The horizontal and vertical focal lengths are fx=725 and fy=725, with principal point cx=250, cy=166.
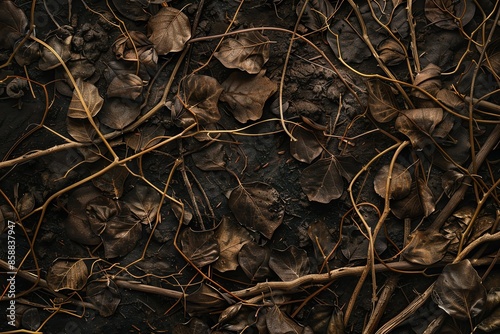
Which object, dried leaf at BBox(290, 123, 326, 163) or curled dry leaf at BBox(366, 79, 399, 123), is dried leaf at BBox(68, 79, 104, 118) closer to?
Answer: dried leaf at BBox(290, 123, 326, 163)

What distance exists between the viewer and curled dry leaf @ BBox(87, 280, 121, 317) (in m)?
1.36

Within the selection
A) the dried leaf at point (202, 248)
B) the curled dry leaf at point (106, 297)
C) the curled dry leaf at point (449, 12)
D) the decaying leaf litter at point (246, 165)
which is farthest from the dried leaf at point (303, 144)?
the curled dry leaf at point (106, 297)

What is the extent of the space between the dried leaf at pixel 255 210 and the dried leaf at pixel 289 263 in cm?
4

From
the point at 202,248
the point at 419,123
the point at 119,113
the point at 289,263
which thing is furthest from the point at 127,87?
the point at 419,123

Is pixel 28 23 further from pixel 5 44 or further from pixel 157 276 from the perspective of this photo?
pixel 157 276

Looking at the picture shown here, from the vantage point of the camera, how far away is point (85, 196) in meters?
1.38

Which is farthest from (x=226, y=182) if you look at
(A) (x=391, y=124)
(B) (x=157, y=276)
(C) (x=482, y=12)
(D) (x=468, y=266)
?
(C) (x=482, y=12)

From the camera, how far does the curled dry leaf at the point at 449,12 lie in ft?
4.59

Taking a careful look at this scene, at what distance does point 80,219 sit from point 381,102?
61 centimetres

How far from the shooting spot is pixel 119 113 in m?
1.38

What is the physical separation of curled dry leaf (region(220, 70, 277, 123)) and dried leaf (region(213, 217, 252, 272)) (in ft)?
0.67

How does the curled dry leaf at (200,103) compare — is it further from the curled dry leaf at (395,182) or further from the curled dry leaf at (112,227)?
the curled dry leaf at (395,182)

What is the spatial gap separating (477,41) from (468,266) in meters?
0.43

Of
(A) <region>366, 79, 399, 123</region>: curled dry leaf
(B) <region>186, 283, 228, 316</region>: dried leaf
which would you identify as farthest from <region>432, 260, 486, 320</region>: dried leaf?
(B) <region>186, 283, 228, 316</region>: dried leaf
